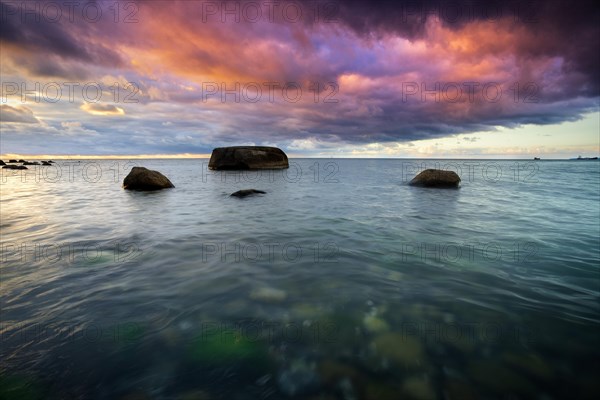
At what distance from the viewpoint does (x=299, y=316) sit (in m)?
3.64

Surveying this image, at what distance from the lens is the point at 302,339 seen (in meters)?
3.17

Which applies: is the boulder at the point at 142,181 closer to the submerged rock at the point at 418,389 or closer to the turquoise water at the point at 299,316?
the turquoise water at the point at 299,316

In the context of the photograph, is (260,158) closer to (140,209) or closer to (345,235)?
(140,209)

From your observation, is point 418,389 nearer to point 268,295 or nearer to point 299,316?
point 299,316

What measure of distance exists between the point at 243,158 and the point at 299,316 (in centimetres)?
5364

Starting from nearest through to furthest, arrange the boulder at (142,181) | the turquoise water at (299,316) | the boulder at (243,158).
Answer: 1. the turquoise water at (299,316)
2. the boulder at (142,181)
3. the boulder at (243,158)

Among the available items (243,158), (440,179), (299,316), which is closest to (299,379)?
(299,316)

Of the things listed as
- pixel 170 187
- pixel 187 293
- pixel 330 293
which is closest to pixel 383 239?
pixel 330 293

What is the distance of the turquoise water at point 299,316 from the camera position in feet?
8.39

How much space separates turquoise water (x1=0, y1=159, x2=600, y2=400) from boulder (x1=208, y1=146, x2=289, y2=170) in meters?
48.4

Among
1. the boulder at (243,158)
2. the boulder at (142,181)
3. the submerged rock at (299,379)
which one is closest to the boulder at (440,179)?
the boulder at (142,181)

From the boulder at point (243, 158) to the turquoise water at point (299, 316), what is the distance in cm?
4842

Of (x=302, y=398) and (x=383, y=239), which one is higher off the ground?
(x=383, y=239)

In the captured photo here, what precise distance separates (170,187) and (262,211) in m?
11.9
